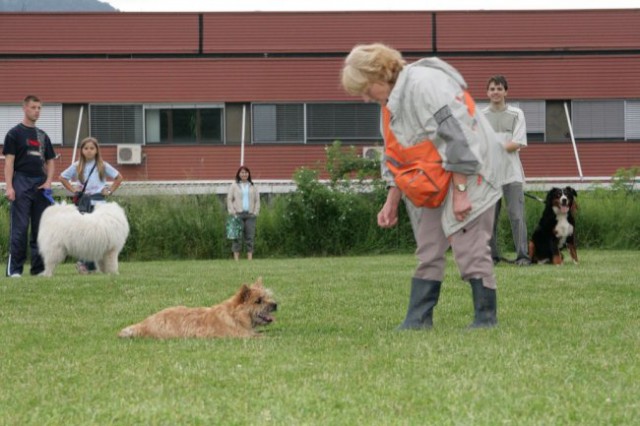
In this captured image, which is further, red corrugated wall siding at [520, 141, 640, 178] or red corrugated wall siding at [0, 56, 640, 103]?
red corrugated wall siding at [520, 141, 640, 178]

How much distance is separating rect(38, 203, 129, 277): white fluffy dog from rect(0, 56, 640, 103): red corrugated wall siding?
57.0 ft

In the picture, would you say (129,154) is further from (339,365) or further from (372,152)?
(339,365)

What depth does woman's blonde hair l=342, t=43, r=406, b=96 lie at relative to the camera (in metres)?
6.99

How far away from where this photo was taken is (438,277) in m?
7.67

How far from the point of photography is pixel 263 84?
31.8 meters

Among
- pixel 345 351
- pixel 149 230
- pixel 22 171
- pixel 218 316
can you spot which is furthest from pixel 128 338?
pixel 149 230

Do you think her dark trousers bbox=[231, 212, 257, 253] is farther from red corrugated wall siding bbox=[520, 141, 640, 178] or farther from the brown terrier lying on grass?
the brown terrier lying on grass

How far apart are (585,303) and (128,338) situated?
3875mm

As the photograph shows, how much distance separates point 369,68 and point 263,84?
82.2 ft

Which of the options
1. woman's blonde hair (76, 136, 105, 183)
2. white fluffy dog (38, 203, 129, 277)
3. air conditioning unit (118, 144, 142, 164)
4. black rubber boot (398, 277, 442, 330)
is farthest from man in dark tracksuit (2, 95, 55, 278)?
air conditioning unit (118, 144, 142, 164)

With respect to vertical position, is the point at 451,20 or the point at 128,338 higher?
the point at 451,20

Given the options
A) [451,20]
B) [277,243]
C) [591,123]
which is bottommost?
[277,243]

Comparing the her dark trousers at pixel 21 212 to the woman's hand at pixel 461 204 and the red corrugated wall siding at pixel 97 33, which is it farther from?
the red corrugated wall siding at pixel 97 33

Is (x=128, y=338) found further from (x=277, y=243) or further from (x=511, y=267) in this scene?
(x=277, y=243)
